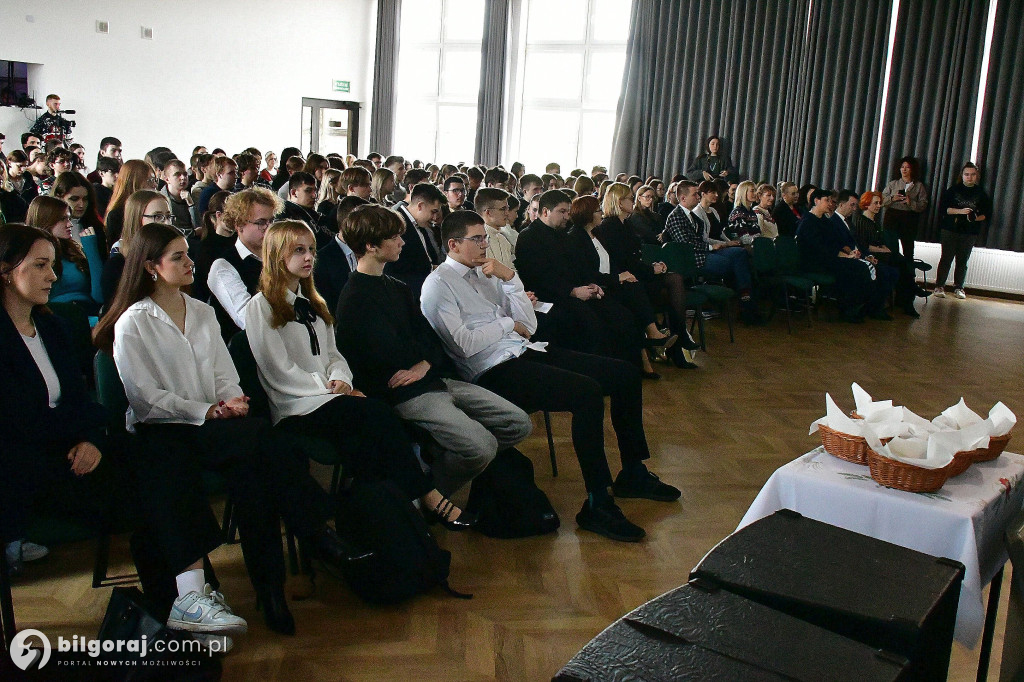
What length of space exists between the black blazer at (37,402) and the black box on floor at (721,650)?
1743mm

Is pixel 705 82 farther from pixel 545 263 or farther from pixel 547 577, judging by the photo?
pixel 547 577

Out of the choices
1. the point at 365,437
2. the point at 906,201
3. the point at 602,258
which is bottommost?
Result: the point at 365,437

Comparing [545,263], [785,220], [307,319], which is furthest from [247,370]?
[785,220]

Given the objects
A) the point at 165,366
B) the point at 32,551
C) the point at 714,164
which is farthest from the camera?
the point at 714,164

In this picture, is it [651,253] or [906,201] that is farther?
[906,201]

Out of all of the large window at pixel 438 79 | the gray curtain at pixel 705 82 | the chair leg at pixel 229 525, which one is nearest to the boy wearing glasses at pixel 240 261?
the chair leg at pixel 229 525

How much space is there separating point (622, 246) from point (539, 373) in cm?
286

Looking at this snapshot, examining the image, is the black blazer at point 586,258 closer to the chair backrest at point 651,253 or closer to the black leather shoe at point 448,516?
the chair backrest at point 651,253

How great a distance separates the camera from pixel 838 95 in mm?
11250

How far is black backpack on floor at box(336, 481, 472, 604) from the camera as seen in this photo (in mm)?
2680

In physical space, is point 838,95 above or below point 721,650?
above

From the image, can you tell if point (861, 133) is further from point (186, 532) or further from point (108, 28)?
point (186, 532)

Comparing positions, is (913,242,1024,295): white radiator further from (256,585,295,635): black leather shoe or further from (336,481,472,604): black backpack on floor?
(256,585,295,635): black leather shoe

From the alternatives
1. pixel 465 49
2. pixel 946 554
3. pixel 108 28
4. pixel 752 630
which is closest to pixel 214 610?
pixel 752 630
